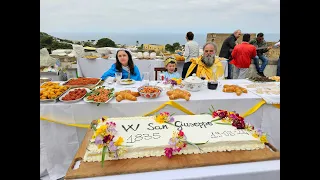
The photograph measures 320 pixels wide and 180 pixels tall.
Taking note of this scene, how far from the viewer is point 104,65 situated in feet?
18.3

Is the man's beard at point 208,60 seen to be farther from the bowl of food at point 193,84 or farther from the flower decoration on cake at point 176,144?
the flower decoration on cake at point 176,144

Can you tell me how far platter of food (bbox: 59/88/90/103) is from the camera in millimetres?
2140

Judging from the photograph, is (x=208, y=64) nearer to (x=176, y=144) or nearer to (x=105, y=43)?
(x=176, y=144)

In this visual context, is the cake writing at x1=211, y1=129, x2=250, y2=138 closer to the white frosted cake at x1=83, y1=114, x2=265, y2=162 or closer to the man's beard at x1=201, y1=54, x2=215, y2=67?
the white frosted cake at x1=83, y1=114, x2=265, y2=162

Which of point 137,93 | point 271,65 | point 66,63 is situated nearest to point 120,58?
point 137,93

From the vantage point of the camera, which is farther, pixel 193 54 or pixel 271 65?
pixel 271 65

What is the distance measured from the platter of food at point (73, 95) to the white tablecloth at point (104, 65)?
10.2 ft

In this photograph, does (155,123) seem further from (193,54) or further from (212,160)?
(193,54)

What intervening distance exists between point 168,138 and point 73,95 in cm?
132

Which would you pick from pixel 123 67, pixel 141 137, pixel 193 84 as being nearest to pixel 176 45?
pixel 123 67

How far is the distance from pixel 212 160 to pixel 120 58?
95.7 inches

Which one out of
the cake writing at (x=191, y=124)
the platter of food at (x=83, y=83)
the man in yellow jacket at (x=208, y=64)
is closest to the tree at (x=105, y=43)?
the man in yellow jacket at (x=208, y=64)

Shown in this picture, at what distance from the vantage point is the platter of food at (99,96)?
2137 mm
